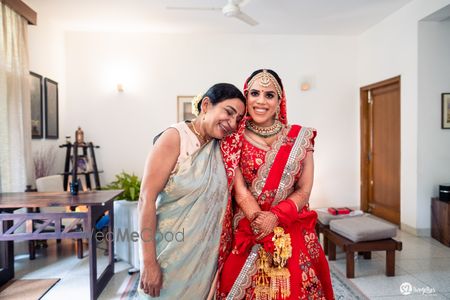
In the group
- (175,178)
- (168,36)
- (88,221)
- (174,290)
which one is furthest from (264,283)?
(168,36)

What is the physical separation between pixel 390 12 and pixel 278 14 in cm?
158

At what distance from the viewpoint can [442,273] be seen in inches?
104

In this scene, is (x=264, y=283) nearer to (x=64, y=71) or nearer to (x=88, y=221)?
(x=88, y=221)

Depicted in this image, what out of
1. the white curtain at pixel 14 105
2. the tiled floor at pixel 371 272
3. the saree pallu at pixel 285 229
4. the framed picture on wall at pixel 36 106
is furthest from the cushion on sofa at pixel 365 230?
the framed picture on wall at pixel 36 106

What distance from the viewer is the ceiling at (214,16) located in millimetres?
3848

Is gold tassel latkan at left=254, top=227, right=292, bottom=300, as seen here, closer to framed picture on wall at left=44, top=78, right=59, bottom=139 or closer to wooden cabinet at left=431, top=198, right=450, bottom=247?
wooden cabinet at left=431, top=198, right=450, bottom=247

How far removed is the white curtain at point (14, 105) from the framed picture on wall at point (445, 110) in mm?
5083

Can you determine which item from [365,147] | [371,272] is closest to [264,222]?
[371,272]

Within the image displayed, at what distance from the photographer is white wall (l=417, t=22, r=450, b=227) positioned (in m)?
3.70

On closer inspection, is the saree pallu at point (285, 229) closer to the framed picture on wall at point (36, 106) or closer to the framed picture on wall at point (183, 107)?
the framed picture on wall at point (36, 106)

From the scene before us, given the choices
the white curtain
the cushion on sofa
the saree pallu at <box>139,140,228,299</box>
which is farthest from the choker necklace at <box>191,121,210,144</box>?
the white curtain

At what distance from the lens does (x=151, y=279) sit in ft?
3.60

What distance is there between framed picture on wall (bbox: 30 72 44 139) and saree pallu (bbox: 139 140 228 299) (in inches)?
141

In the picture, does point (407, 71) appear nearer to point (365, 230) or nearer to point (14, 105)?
point (365, 230)
